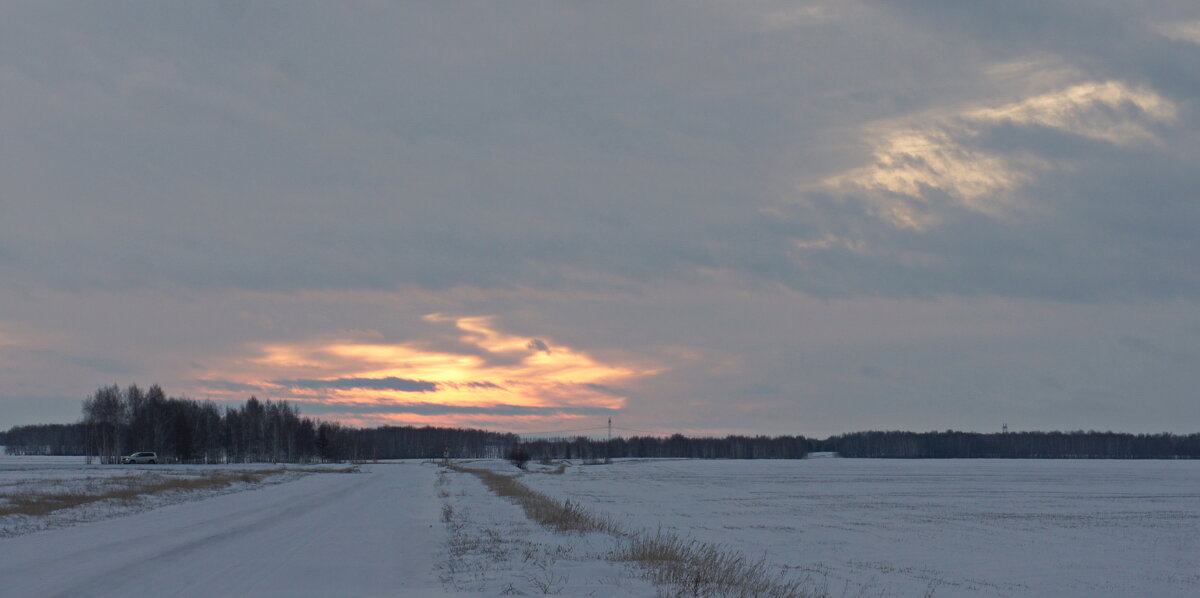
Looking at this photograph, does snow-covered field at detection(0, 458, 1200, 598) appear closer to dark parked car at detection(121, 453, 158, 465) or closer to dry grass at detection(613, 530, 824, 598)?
dry grass at detection(613, 530, 824, 598)

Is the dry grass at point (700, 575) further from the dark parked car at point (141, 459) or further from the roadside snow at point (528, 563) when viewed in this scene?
the dark parked car at point (141, 459)

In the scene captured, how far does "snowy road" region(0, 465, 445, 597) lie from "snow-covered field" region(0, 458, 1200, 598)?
59 millimetres

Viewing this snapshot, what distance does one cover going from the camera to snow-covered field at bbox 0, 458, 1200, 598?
1592 centimetres

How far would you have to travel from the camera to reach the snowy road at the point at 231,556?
48.8 feet

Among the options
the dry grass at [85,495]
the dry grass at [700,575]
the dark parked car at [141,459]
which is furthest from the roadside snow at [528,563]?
the dark parked car at [141,459]

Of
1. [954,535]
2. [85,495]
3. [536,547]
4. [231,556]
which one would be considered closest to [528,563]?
[536,547]

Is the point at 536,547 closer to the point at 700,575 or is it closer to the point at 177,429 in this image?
the point at 700,575

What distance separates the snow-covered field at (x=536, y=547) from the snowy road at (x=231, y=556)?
6 cm

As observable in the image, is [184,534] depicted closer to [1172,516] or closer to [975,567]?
[975,567]

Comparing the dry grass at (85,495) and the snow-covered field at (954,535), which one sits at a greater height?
the dry grass at (85,495)

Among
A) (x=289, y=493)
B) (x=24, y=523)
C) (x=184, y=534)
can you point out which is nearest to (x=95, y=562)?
(x=184, y=534)

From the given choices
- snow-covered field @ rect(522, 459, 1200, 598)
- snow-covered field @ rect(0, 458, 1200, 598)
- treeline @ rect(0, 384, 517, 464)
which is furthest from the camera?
treeline @ rect(0, 384, 517, 464)

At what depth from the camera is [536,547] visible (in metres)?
21.5

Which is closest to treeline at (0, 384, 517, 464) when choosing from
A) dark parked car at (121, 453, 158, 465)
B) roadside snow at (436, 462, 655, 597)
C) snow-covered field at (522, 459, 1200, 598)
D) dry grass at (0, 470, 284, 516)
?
dark parked car at (121, 453, 158, 465)
